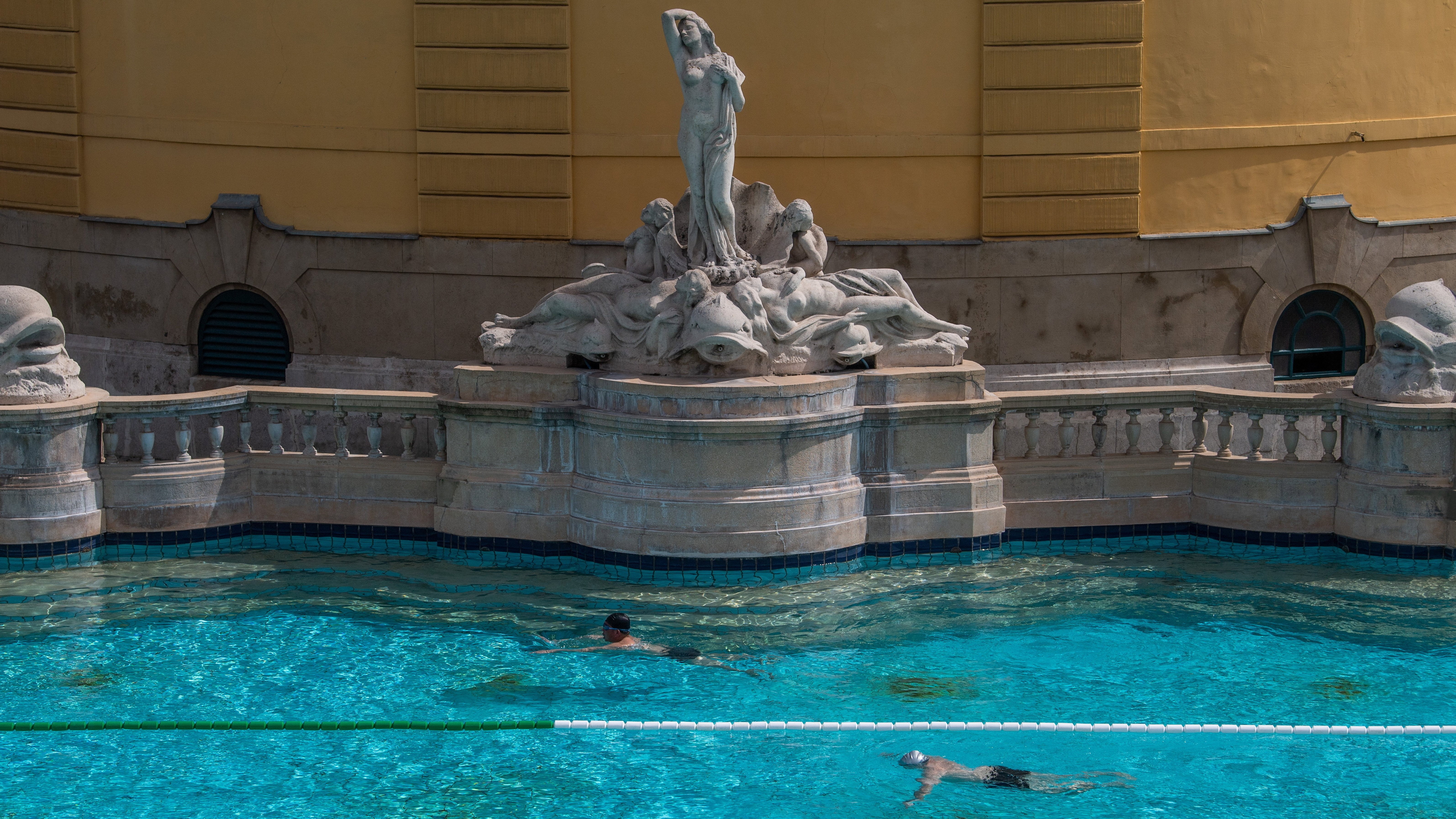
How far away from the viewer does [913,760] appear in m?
9.62

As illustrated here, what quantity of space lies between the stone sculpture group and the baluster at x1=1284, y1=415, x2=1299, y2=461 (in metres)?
2.48

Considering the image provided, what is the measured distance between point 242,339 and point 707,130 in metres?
7.01

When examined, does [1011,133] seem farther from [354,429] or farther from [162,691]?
[162,691]

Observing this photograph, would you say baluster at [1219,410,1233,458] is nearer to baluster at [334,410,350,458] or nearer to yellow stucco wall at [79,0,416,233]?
baluster at [334,410,350,458]

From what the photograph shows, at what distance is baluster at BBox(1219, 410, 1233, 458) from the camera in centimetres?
1339

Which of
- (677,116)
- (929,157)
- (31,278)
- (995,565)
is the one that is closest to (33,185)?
(31,278)

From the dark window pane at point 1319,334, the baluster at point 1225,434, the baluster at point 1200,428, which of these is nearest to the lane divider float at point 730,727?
the baluster at point 1225,434

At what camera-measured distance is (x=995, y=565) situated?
13242 millimetres

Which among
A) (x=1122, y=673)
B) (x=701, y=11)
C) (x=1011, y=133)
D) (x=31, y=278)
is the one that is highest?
(x=701, y=11)

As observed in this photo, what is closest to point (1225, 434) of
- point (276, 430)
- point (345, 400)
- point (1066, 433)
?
point (1066, 433)

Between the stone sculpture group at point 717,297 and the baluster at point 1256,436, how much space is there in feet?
7.46

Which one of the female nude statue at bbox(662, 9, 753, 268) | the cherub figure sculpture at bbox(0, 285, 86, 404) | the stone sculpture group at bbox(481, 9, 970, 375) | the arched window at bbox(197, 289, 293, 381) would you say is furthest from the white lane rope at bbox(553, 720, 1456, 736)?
the arched window at bbox(197, 289, 293, 381)

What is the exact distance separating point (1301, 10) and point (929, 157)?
12.6ft

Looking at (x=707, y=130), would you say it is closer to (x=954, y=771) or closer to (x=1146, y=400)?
(x=1146, y=400)
